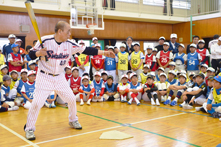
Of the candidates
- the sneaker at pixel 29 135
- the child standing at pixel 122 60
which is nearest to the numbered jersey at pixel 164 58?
the child standing at pixel 122 60

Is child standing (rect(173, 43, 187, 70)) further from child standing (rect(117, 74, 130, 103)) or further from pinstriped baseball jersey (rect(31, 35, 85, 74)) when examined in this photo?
pinstriped baseball jersey (rect(31, 35, 85, 74))

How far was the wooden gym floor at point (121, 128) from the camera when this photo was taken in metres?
3.95

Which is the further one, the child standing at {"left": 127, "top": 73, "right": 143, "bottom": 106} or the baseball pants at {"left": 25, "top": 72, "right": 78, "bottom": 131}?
the child standing at {"left": 127, "top": 73, "right": 143, "bottom": 106}

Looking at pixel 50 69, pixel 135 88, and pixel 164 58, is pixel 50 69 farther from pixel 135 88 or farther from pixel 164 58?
pixel 164 58

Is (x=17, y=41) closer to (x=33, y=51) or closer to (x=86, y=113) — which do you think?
(x=86, y=113)

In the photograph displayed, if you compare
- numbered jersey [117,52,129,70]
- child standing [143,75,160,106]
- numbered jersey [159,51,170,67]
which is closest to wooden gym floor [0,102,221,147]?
child standing [143,75,160,106]

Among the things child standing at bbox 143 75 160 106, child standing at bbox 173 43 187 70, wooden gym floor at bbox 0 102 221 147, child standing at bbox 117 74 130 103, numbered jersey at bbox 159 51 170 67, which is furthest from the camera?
numbered jersey at bbox 159 51 170 67

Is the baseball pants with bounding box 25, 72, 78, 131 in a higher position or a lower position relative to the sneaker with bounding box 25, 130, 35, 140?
higher

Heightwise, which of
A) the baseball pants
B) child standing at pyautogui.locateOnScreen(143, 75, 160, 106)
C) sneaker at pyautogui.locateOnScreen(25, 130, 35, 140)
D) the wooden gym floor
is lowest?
the wooden gym floor

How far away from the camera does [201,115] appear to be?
5.99 metres

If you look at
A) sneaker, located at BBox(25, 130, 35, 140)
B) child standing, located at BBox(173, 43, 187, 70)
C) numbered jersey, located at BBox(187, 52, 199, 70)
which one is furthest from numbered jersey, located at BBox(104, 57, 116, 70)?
sneaker, located at BBox(25, 130, 35, 140)

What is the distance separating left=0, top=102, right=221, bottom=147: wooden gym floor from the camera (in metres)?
3.95

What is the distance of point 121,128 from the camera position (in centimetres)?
481

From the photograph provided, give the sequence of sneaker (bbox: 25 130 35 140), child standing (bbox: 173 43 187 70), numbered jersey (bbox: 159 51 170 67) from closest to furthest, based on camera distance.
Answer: sneaker (bbox: 25 130 35 140) → child standing (bbox: 173 43 187 70) → numbered jersey (bbox: 159 51 170 67)
